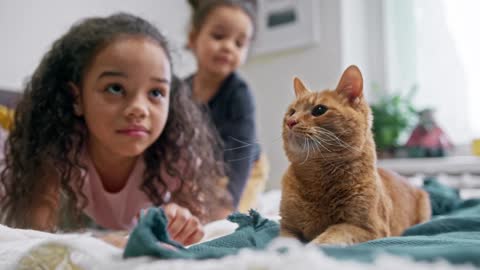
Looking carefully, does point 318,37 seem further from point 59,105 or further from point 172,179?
point 59,105

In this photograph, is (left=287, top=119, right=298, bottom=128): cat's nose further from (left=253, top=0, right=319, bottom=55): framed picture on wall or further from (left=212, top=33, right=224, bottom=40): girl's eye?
(left=253, top=0, right=319, bottom=55): framed picture on wall

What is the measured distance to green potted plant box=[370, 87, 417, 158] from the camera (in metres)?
2.07

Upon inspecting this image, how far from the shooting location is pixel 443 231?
81 cm

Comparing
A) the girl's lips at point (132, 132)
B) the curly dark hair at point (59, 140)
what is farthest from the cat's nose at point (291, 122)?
the curly dark hair at point (59, 140)

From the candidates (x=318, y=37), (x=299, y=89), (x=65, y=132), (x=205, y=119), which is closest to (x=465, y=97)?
(x=318, y=37)

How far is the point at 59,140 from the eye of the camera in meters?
1.07

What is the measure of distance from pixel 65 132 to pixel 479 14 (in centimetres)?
194

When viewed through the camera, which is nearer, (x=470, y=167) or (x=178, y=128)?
(x=178, y=128)

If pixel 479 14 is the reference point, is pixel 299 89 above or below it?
below

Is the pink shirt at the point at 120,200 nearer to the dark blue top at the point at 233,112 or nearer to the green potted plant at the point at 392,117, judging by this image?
the dark blue top at the point at 233,112

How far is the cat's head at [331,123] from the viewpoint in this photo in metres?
0.62

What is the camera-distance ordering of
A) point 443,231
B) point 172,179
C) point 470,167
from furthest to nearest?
point 470,167 < point 172,179 < point 443,231

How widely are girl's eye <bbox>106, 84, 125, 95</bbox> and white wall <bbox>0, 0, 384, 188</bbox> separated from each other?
0.74 meters

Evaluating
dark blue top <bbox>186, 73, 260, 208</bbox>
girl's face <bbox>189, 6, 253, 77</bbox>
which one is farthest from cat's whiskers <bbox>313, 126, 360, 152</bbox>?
girl's face <bbox>189, 6, 253, 77</bbox>
